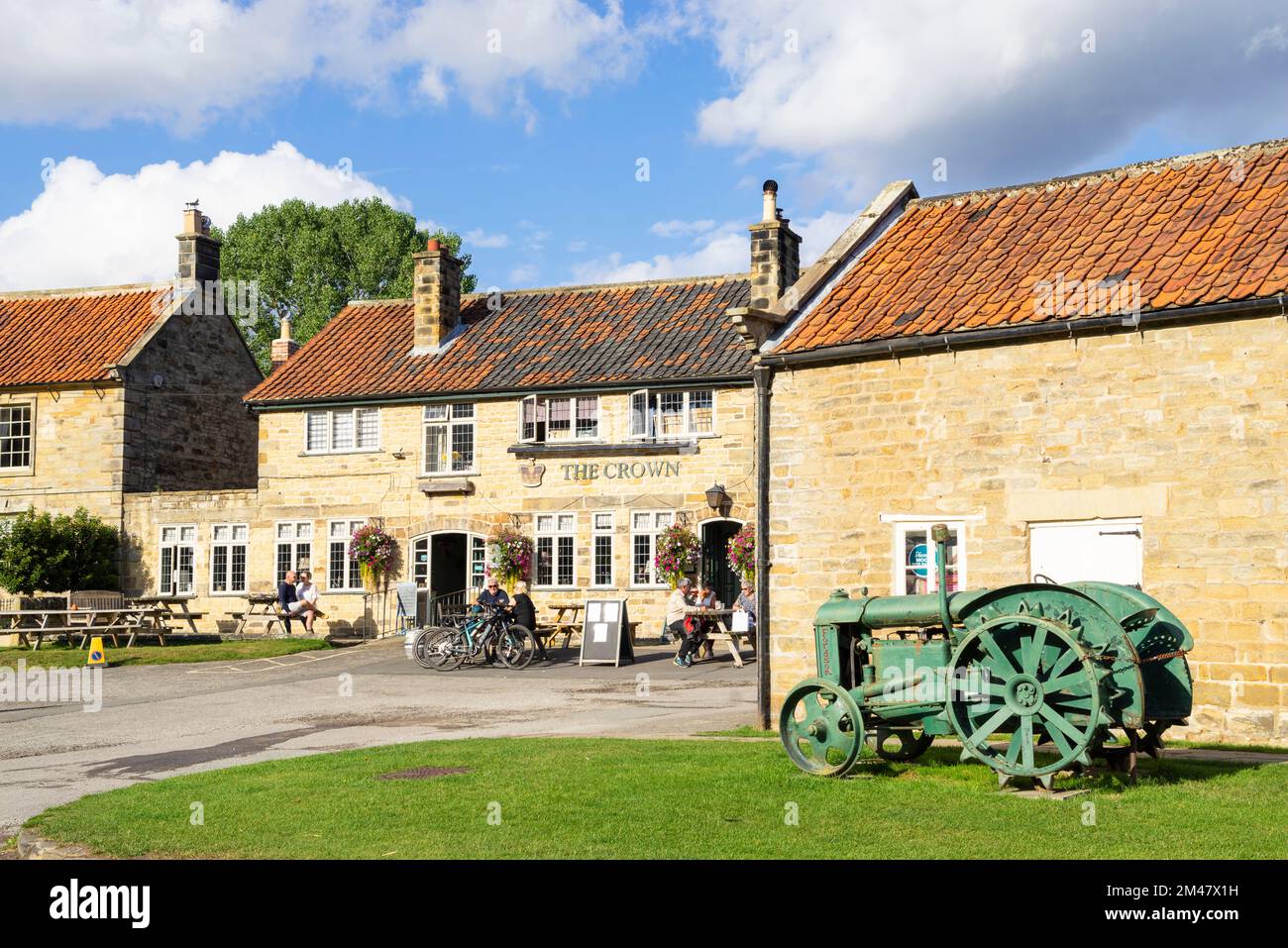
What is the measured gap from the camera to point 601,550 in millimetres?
29969

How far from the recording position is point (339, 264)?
183 ft

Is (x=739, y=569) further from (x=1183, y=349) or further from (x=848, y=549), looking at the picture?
(x=1183, y=349)

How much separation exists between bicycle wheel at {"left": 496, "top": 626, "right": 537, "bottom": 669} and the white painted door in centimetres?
1191

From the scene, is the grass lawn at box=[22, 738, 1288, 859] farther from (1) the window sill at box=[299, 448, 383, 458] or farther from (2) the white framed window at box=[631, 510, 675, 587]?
(1) the window sill at box=[299, 448, 383, 458]

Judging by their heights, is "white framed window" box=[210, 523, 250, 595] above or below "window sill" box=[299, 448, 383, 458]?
below

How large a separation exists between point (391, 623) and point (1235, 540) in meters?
21.2

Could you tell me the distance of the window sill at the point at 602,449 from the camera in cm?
2923

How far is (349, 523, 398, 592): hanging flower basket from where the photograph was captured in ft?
102

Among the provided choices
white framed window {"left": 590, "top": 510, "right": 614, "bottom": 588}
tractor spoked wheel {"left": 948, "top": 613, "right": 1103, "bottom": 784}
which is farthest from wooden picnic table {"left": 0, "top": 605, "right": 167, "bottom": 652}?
tractor spoked wheel {"left": 948, "top": 613, "right": 1103, "bottom": 784}

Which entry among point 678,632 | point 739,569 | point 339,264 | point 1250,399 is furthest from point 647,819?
point 339,264

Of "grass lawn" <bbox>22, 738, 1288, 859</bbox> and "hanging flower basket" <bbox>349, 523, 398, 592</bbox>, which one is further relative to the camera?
"hanging flower basket" <bbox>349, 523, 398, 592</bbox>
